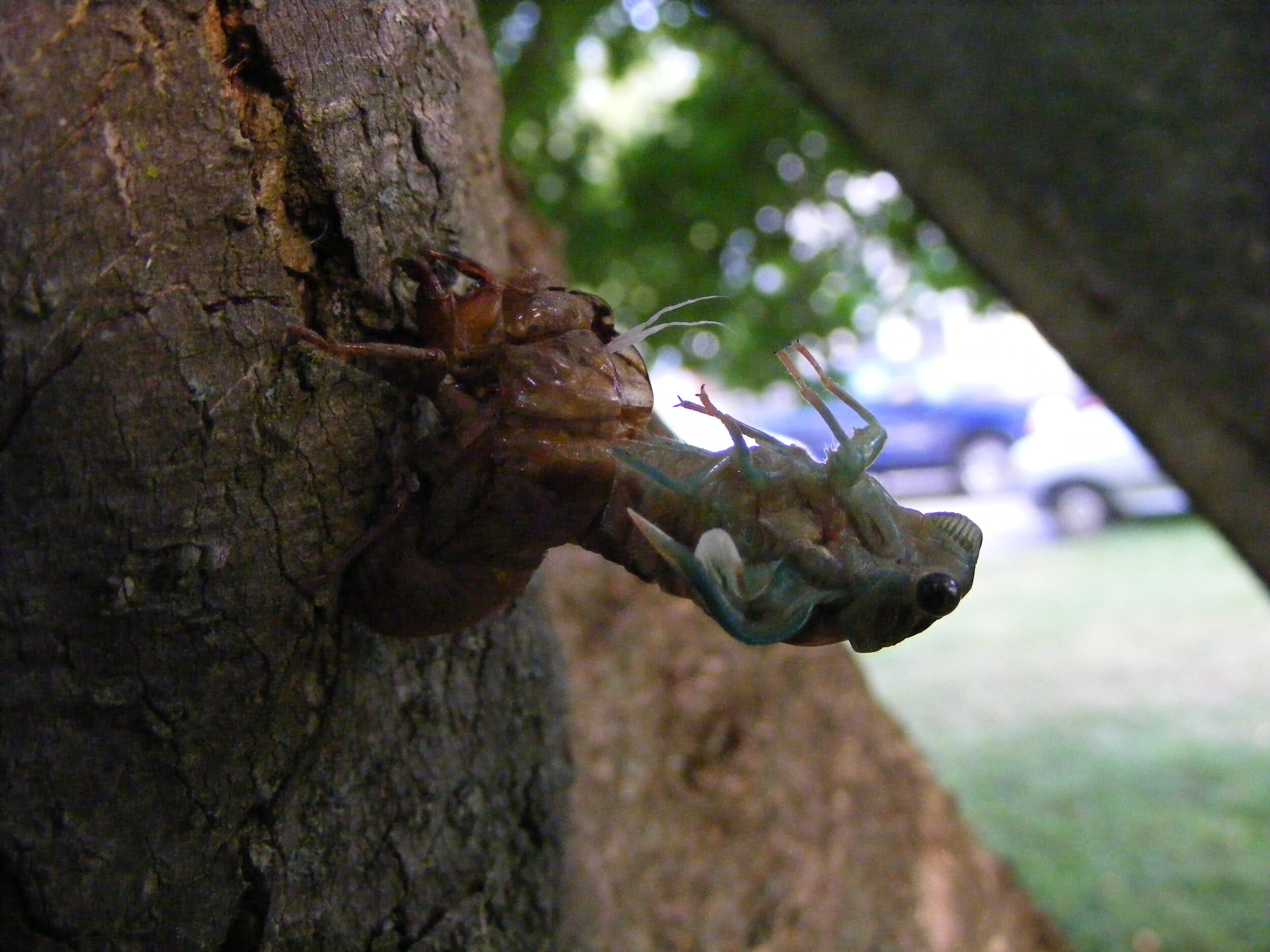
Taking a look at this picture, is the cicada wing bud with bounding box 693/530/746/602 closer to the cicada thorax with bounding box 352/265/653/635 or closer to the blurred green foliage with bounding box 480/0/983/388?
the cicada thorax with bounding box 352/265/653/635

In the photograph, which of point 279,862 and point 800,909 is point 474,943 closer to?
point 279,862

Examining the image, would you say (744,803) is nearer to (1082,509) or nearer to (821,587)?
(821,587)

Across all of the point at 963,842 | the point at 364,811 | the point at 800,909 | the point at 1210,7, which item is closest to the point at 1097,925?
the point at 963,842

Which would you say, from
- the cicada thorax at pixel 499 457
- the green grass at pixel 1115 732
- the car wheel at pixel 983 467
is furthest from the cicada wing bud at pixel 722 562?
the car wheel at pixel 983 467

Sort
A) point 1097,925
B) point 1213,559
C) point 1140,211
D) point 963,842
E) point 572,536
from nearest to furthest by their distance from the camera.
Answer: point 572,536, point 1140,211, point 963,842, point 1097,925, point 1213,559

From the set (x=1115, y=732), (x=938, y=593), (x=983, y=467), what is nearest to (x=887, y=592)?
(x=938, y=593)
